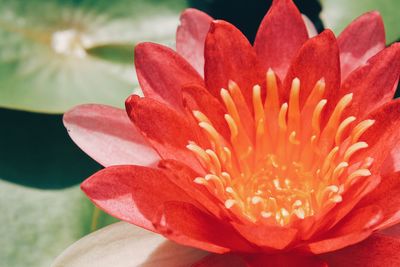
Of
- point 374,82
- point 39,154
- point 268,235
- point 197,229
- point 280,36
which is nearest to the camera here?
point 268,235

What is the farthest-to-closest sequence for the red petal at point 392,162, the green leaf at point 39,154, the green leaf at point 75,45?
the green leaf at point 75,45
the green leaf at point 39,154
the red petal at point 392,162

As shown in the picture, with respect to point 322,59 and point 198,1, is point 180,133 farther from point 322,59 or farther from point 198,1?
point 198,1

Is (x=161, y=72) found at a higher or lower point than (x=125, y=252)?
higher

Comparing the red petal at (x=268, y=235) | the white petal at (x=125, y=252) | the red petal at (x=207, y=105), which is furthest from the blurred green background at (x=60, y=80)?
the red petal at (x=268, y=235)

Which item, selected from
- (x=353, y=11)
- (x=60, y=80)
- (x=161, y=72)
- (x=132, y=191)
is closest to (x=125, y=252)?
(x=132, y=191)

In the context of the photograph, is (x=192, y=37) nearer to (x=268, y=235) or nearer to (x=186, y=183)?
(x=186, y=183)

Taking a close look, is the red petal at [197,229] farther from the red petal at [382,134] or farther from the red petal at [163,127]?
the red petal at [382,134]

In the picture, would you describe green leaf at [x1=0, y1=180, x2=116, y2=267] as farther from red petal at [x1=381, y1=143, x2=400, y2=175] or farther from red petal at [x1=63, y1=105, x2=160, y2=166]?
red petal at [x1=381, y1=143, x2=400, y2=175]
